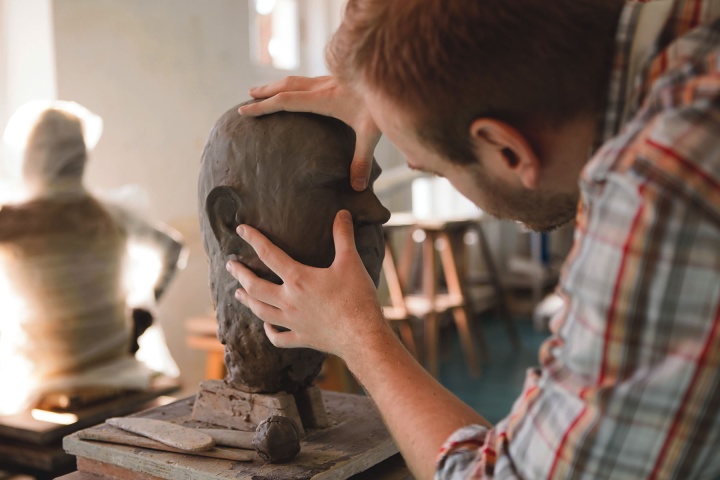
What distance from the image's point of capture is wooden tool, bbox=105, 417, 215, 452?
4.94 feet

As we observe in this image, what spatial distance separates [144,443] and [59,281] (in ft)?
4.18

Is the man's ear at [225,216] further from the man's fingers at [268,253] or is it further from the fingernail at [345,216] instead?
the fingernail at [345,216]

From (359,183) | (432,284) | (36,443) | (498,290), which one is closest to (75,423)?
(36,443)

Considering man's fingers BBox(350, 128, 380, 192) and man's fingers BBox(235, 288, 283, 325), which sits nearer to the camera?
man's fingers BBox(235, 288, 283, 325)

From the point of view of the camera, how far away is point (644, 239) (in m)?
0.84

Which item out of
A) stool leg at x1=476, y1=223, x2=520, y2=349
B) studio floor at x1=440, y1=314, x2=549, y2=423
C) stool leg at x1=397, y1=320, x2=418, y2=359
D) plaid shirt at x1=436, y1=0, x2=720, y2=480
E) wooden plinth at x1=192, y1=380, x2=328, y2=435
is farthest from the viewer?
stool leg at x1=476, y1=223, x2=520, y2=349

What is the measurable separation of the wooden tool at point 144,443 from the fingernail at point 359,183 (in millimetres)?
579

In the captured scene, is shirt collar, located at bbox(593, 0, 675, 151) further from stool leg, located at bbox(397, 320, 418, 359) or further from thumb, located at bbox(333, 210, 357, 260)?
stool leg, located at bbox(397, 320, 418, 359)

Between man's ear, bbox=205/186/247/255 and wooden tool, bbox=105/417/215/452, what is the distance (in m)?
0.38

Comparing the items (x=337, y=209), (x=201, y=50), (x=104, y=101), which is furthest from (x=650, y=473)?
(x=201, y=50)

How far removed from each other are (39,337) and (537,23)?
7.46 ft

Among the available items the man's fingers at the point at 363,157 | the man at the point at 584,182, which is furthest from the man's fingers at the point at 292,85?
the man at the point at 584,182

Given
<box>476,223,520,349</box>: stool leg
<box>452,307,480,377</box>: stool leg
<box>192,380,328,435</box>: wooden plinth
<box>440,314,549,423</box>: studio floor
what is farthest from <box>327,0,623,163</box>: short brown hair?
<box>476,223,520,349</box>: stool leg

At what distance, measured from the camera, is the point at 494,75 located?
975 mm
